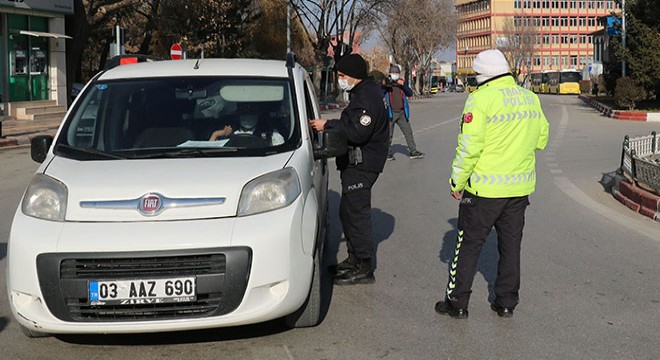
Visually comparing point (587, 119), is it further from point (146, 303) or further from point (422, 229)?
point (146, 303)

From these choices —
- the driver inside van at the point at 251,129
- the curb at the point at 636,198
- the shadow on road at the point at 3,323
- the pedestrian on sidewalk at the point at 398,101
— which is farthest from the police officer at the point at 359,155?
the pedestrian on sidewalk at the point at 398,101

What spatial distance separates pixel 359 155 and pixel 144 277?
2.24 metres

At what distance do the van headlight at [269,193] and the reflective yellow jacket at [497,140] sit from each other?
1.07 metres

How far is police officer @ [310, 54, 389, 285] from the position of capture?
6.02 metres

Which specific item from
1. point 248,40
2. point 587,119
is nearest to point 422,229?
point 587,119

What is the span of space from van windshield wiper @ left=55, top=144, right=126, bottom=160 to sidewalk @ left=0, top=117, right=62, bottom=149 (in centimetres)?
1501

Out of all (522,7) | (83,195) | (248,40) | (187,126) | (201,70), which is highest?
(522,7)

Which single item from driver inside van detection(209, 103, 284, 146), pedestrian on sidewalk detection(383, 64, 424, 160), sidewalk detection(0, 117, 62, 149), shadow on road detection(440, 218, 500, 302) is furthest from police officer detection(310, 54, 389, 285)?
sidewalk detection(0, 117, 62, 149)

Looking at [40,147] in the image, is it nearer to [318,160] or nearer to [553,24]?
[318,160]

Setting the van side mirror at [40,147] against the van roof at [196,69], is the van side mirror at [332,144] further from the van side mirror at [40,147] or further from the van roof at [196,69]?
the van side mirror at [40,147]

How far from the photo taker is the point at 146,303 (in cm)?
439

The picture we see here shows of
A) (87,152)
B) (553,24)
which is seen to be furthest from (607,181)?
(553,24)

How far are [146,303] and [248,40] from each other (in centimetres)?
4804

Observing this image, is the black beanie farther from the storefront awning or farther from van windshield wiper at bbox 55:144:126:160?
the storefront awning
